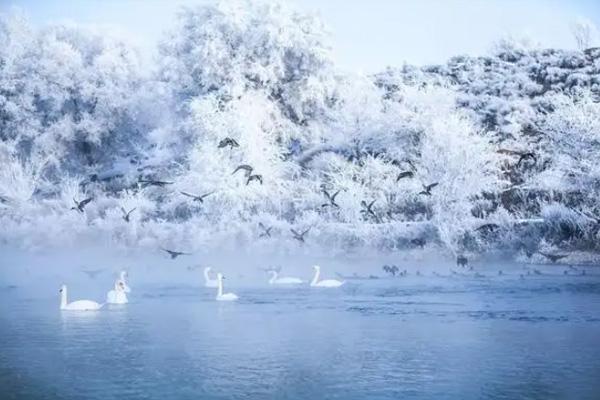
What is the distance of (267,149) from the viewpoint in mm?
20391

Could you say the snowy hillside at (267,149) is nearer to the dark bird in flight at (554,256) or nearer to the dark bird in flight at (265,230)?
the dark bird in flight at (265,230)

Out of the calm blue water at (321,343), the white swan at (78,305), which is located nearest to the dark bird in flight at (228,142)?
the calm blue water at (321,343)

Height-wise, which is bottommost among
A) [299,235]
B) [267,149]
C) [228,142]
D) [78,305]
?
[78,305]

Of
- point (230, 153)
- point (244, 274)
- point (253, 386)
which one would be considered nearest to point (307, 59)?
point (230, 153)

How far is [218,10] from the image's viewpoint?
824 inches

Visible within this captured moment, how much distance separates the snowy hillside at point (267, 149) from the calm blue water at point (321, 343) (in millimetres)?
3293

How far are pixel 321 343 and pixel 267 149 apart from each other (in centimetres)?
1144

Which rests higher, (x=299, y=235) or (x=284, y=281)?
(x=299, y=235)

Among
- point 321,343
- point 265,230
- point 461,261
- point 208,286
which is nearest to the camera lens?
point 321,343

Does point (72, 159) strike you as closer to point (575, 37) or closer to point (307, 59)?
point (307, 59)

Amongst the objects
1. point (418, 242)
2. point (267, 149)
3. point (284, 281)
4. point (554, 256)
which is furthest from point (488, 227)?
point (267, 149)

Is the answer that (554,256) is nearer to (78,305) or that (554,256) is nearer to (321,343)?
(321,343)

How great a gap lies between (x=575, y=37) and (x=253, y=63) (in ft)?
39.3

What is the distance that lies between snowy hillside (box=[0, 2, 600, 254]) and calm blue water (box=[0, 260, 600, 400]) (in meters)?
3.29
